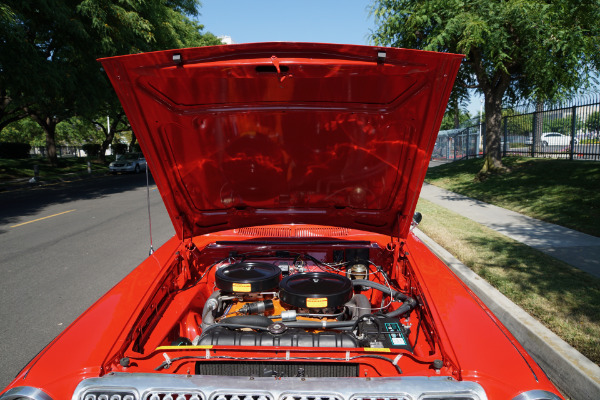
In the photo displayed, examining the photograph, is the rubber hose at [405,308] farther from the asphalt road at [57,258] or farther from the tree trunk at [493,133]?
the tree trunk at [493,133]

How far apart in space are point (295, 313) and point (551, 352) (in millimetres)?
2081

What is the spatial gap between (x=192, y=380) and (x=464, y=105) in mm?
15732

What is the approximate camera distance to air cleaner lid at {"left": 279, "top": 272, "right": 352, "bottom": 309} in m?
2.24

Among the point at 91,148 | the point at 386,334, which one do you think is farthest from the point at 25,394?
the point at 91,148

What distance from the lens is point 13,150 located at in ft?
98.6

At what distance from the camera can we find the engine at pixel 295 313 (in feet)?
6.61

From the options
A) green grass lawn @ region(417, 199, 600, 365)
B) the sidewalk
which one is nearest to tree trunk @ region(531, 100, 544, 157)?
the sidewalk

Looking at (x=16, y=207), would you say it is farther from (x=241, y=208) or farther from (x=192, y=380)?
(x=192, y=380)

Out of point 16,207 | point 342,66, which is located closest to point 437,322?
point 342,66

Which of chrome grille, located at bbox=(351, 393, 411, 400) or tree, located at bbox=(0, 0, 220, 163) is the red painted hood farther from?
tree, located at bbox=(0, 0, 220, 163)

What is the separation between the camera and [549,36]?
9641 millimetres

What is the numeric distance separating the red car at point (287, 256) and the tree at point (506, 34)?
8.13 metres

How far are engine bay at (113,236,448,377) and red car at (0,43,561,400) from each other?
1 centimetres

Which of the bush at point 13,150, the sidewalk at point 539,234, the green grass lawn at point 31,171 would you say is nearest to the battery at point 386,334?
the sidewalk at point 539,234
